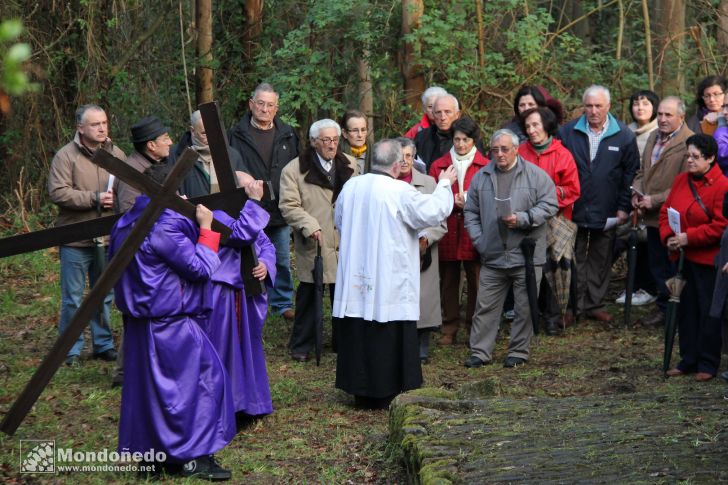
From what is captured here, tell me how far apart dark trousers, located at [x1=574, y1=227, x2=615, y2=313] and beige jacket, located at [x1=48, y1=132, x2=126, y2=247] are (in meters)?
4.75

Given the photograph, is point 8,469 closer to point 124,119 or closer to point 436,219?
point 436,219

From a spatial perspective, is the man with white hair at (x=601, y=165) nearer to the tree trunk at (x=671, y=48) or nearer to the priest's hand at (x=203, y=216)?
the tree trunk at (x=671, y=48)

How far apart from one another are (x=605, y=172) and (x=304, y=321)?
11.1 feet

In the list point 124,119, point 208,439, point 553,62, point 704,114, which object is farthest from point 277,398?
point 124,119

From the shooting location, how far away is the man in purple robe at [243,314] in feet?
23.6

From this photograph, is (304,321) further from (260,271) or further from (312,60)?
(312,60)

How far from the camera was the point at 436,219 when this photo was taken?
26.8 ft

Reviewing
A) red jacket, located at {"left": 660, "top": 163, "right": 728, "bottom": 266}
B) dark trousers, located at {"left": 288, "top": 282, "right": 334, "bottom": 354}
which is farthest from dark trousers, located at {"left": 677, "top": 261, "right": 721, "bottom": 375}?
dark trousers, located at {"left": 288, "top": 282, "right": 334, "bottom": 354}

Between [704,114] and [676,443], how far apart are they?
5.84 meters

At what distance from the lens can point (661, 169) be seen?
34.4 feet

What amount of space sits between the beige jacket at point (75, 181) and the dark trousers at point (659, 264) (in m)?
5.26

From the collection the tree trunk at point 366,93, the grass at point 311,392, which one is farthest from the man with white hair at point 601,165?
the tree trunk at point 366,93

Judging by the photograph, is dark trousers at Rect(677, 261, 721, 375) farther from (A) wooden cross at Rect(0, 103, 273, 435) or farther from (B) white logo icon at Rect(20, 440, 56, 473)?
(B) white logo icon at Rect(20, 440, 56, 473)

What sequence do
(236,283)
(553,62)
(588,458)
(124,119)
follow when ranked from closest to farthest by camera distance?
(588,458), (236,283), (553,62), (124,119)
